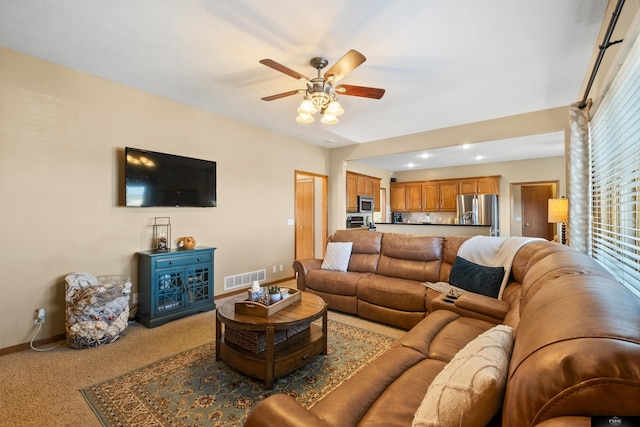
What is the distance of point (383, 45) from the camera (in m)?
2.45

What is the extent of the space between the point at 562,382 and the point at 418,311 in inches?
100.0

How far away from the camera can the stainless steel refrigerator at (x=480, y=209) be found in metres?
7.07

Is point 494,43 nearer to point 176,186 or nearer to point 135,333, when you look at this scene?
point 176,186

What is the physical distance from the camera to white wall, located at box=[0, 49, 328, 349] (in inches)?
103

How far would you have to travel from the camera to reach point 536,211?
766 centimetres

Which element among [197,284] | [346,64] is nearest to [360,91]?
[346,64]

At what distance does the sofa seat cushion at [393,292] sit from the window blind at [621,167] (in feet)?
4.94

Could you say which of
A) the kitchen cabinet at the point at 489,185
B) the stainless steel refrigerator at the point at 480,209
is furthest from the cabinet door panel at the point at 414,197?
the kitchen cabinet at the point at 489,185

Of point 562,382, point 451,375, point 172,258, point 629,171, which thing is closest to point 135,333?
point 172,258

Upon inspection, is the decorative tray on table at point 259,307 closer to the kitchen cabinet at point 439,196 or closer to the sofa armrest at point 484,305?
the sofa armrest at point 484,305

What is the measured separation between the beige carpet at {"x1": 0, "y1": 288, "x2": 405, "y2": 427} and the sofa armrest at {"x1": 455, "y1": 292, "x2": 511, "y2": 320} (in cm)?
96

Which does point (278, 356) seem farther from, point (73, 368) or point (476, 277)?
point (476, 277)

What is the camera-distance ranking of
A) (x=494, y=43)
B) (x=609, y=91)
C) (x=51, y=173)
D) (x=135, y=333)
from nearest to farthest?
(x=609, y=91)
(x=494, y=43)
(x=51, y=173)
(x=135, y=333)

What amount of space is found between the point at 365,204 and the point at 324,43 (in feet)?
16.9
